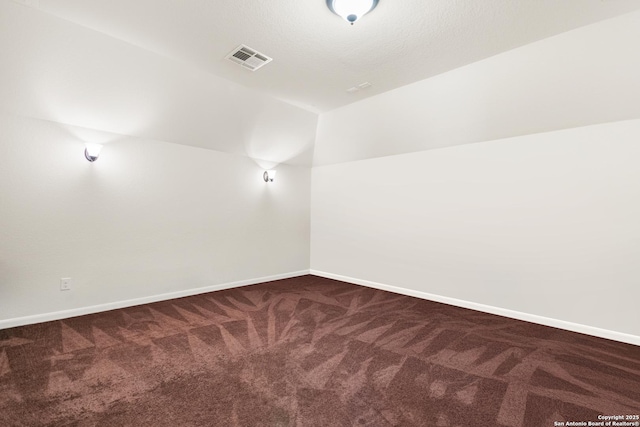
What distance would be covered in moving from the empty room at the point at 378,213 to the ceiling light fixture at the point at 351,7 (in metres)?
0.03

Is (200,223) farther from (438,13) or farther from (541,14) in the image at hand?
(541,14)

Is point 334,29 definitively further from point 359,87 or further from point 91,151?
point 91,151

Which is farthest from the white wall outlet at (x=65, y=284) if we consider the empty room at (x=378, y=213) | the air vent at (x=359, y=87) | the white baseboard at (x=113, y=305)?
the air vent at (x=359, y=87)

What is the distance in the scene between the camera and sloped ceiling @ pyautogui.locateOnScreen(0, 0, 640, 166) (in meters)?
2.31

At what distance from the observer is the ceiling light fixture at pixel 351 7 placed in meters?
2.14

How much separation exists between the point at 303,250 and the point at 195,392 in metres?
4.02

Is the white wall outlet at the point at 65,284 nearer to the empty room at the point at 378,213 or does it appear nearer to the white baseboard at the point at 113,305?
the empty room at the point at 378,213

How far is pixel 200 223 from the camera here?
14.1ft

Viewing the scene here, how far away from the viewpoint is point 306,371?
6.95 feet

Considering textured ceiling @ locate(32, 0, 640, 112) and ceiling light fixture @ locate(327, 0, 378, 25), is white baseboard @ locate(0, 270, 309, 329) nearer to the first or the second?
textured ceiling @ locate(32, 0, 640, 112)

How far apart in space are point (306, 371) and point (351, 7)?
2840mm

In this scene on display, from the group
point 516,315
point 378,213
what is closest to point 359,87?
point 378,213

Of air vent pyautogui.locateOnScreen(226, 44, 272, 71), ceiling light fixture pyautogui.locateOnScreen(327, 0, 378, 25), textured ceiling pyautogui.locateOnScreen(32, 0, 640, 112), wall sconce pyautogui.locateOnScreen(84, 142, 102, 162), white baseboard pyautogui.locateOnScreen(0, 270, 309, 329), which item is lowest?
white baseboard pyautogui.locateOnScreen(0, 270, 309, 329)

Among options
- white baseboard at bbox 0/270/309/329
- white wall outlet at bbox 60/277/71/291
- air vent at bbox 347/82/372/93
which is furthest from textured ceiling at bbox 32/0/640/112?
white baseboard at bbox 0/270/309/329
